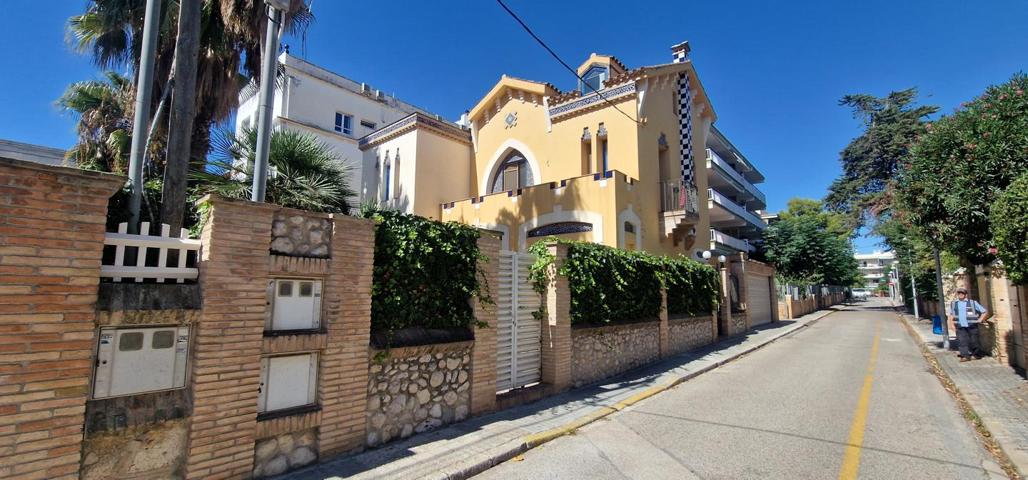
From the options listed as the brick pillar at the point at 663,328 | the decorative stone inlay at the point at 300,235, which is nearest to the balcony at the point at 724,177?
the brick pillar at the point at 663,328

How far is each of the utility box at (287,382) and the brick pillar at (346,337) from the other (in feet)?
0.41

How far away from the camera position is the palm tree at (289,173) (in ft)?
22.4

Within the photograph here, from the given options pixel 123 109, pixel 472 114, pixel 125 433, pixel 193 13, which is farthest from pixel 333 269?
pixel 472 114

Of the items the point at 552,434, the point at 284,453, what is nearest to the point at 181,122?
the point at 284,453

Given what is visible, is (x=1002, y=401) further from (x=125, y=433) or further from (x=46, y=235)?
(x=46, y=235)

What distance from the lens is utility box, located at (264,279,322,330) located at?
14.6 ft

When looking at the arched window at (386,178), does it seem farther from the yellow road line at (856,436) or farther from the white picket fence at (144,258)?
the yellow road line at (856,436)

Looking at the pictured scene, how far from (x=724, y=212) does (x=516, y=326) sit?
2561 cm

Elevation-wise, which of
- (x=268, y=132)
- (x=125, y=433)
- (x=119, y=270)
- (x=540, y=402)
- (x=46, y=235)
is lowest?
(x=540, y=402)

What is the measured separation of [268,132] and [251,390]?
10.7ft

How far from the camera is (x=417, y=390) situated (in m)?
5.49

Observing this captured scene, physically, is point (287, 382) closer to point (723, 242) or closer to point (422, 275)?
point (422, 275)

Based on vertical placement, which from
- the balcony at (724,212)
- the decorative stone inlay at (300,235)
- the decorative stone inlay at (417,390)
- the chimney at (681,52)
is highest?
the chimney at (681,52)

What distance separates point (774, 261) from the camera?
36719 mm
